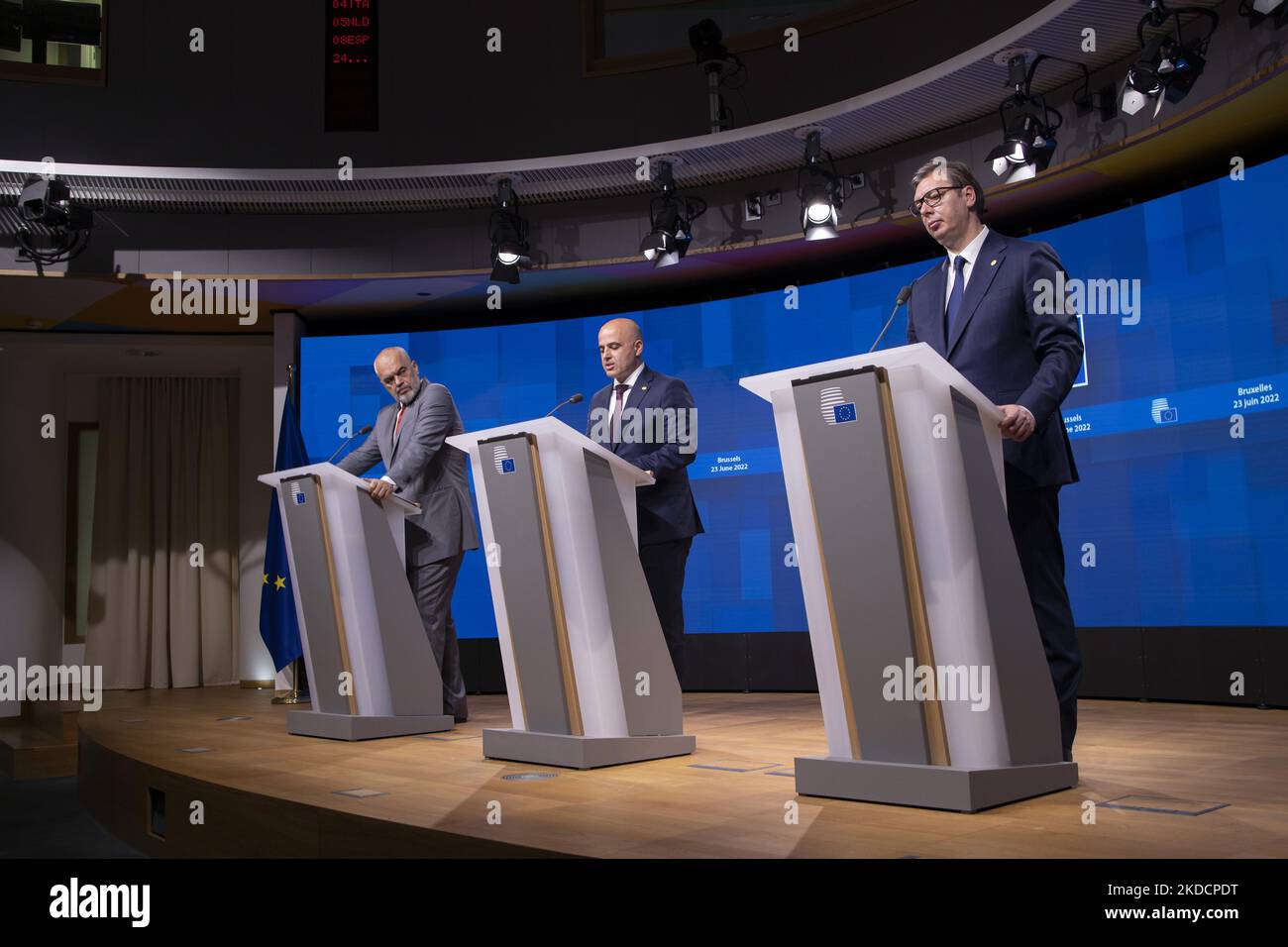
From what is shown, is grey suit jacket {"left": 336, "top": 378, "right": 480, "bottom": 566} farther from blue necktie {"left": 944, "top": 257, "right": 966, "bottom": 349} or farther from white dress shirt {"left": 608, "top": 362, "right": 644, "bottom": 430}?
blue necktie {"left": 944, "top": 257, "right": 966, "bottom": 349}

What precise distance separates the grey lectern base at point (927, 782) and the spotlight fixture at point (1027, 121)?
122 inches

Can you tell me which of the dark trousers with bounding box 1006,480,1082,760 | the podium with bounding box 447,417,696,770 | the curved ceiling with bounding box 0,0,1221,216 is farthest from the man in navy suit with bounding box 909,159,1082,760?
the curved ceiling with bounding box 0,0,1221,216

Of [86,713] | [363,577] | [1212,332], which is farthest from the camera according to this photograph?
[86,713]

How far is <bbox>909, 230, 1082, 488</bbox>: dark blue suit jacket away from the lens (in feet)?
8.50

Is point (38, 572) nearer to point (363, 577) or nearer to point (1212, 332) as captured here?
point (363, 577)

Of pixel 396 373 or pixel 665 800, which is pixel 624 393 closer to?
pixel 396 373

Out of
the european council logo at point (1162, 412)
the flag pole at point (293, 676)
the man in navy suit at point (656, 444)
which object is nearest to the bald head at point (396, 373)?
the man in navy suit at point (656, 444)

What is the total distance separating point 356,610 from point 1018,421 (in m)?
2.51

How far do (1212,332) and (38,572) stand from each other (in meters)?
6.91

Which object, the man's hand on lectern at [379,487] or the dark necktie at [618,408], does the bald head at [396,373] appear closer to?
the man's hand on lectern at [379,487]

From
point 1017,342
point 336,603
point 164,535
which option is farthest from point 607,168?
point 164,535
